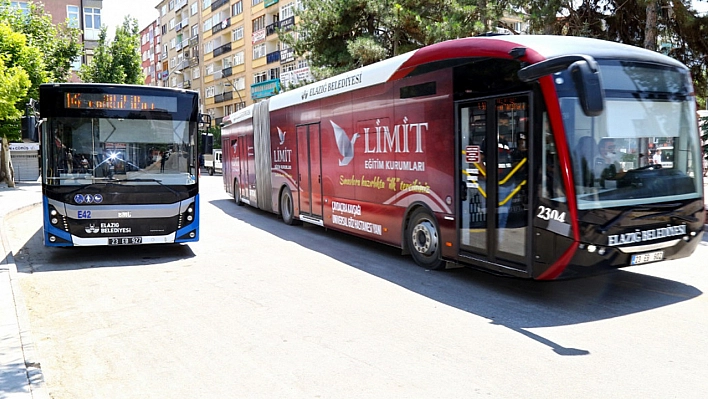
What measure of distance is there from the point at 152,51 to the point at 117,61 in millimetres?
73347

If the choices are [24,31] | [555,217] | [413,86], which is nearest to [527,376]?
[555,217]

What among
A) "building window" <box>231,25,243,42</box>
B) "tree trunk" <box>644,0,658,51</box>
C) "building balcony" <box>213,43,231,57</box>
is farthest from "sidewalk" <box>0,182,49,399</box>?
"building balcony" <box>213,43,231,57</box>

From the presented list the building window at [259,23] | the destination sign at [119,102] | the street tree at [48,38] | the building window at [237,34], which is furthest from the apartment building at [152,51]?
the destination sign at [119,102]

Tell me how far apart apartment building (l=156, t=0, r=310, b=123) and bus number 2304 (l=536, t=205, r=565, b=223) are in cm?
3619

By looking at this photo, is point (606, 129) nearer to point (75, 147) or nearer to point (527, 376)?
point (527, 376)

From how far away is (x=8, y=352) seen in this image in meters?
5.53

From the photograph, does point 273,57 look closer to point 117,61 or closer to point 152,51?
point 117,61

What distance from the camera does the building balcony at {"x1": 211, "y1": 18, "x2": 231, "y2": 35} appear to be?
219ft

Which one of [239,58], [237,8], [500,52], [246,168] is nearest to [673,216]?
[500,52]

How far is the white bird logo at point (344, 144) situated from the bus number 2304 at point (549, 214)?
4745mm

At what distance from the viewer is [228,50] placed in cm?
6788

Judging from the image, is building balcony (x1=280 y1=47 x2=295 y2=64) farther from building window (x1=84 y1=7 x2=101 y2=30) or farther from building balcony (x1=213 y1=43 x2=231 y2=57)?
building window (x1=84 y1=7 x2=101 y2=30)

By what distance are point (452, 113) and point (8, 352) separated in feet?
18.8

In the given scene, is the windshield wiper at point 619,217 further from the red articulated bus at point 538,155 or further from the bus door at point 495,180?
the bus door at point 495,180
